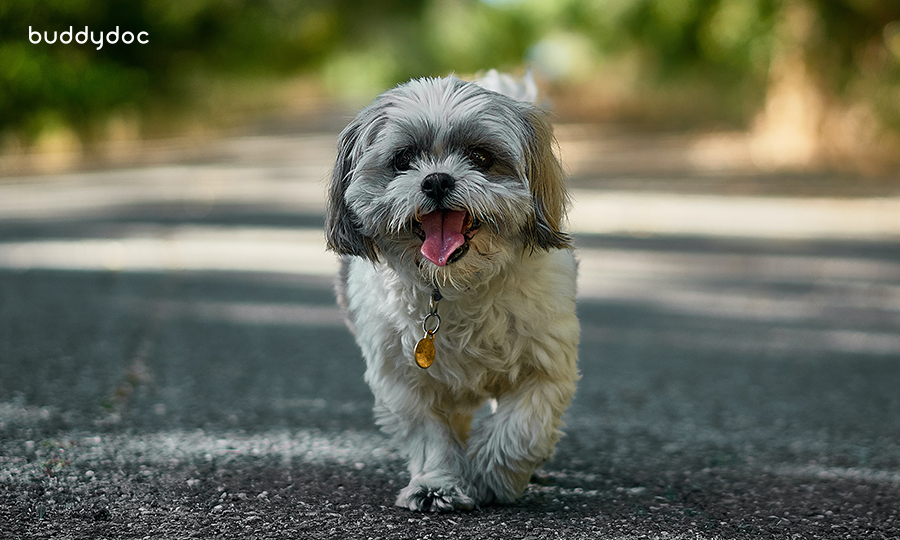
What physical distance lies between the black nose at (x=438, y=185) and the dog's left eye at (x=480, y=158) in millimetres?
193

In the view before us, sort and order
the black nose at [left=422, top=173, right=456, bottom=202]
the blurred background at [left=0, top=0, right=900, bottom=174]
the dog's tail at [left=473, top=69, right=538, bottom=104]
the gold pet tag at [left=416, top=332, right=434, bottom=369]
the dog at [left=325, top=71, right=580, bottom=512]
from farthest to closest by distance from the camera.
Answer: the blurred background at [left=0, top=0, right=900, bottom=174]
the dog's tail at [left=473, top=69, right=538, bottom=104]
the gold pet tag at [left=416, top=332, right=434, bottom=369]
the dog at [left=325, top=71, right=580, bottom=512]
the black nose at [left=422, top=173, right=456, bottom=202]

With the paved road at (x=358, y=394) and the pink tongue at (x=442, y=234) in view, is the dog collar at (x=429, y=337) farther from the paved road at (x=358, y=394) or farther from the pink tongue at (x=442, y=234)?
the paved road at (x=358, y=394)

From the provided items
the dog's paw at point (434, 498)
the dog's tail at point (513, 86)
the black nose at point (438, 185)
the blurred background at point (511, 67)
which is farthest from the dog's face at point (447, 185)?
the blurred background at point (511, 67)

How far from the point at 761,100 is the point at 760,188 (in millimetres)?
8044

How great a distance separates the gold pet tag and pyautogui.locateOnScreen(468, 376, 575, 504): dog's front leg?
38 cm

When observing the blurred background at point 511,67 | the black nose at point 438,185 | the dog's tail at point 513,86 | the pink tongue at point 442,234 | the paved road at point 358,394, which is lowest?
the paved road at point 358,394

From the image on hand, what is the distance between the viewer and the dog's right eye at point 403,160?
12.4 ft

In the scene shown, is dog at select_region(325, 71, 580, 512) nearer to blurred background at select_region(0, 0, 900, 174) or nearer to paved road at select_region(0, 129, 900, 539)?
paved road at select_region(0, 129, 900, 539)

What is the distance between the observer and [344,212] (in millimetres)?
3941

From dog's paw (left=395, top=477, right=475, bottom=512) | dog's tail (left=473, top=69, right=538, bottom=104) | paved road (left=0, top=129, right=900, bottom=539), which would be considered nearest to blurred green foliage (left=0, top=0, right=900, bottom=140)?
paved road (left=0, top=129, right=900, bottom=539)

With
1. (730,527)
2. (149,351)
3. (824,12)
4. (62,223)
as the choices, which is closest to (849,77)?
(824,12)

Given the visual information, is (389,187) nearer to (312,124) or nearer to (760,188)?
(760,188)

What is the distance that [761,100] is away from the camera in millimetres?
25484

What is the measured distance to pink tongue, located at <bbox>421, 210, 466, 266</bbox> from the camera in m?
3.65
